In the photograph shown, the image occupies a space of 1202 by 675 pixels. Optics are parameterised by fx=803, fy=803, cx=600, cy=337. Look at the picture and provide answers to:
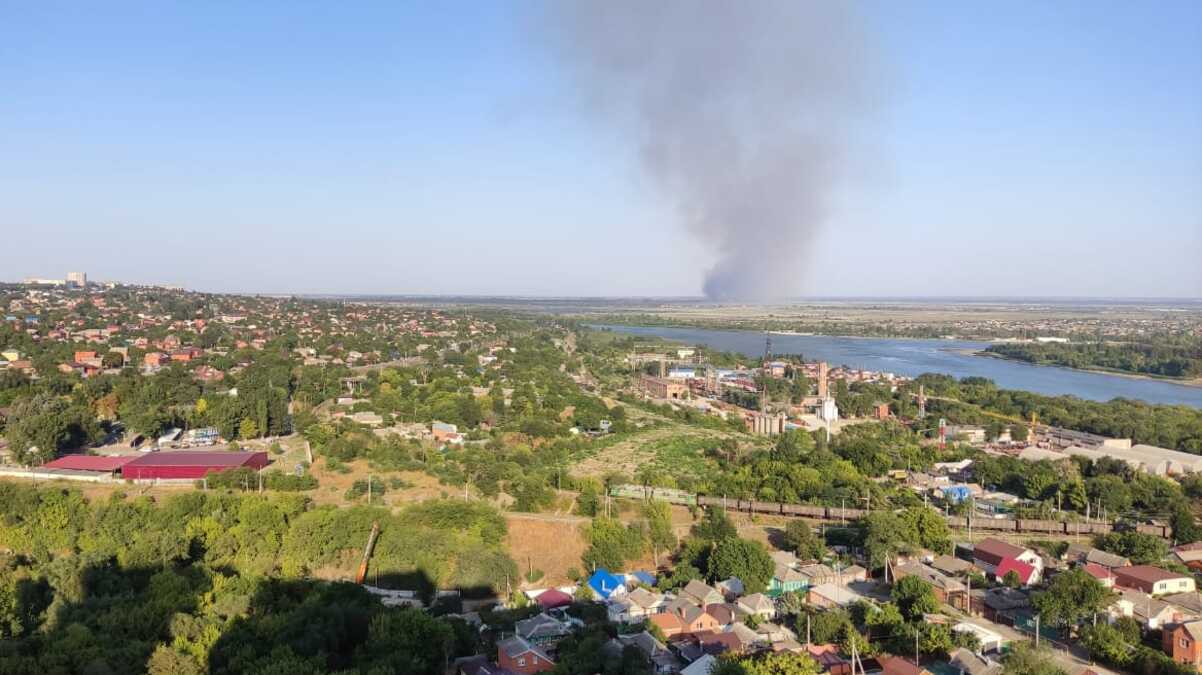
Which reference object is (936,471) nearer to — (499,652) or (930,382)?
(499,652)

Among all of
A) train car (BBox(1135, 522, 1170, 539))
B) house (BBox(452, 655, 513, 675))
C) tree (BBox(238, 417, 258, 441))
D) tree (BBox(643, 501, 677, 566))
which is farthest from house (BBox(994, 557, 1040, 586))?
tree (BBox(238, 417, 258, 441))

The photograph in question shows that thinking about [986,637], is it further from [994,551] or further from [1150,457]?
[1150,457]

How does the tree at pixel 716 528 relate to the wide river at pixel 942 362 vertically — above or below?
above

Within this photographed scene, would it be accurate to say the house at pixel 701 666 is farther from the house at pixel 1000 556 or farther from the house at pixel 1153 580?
the house at pixel 1153 580

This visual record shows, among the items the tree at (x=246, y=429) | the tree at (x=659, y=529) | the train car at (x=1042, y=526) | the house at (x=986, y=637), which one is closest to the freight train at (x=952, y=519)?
the train car at (x=1042, y=526)

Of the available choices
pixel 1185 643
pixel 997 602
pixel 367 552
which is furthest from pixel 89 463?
pixel 1185 643

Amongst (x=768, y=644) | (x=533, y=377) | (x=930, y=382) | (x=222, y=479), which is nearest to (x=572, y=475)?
(x=222, y=479)
